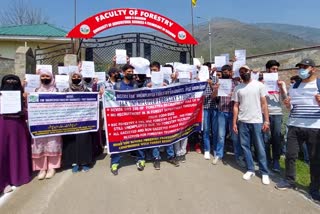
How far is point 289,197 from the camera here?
419 cm

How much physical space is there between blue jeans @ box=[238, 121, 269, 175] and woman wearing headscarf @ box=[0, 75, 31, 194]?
3.39 m

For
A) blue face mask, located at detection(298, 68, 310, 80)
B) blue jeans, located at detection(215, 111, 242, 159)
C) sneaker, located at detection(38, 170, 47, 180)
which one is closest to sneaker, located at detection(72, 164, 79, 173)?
sneaker, located at detection(38, 170, 47, 180)

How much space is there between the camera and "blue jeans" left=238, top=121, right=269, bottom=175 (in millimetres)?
4648

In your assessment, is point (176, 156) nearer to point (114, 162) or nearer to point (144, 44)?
point (114, 162)

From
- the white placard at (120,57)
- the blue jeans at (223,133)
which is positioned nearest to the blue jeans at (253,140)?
the blue jeans at (223,133)

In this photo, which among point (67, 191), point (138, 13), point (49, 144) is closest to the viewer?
point (67, 191)

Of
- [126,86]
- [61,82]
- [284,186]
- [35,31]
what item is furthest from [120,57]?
[35,31]

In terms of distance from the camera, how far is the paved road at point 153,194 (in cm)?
384

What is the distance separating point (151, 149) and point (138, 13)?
Result: 5.10 metres

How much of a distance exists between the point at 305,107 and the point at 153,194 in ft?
8.01

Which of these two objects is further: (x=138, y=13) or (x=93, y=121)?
(x=138, y=13)

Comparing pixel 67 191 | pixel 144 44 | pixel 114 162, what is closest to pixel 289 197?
pixel 114 162

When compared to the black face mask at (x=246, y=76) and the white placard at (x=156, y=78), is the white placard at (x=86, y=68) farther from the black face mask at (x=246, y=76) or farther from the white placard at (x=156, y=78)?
the black face mask at (x=246, y=76)

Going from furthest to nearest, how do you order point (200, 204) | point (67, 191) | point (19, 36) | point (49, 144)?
point (19, 36) < point (49, 144) < point (67, 191) < point (200, 204)
